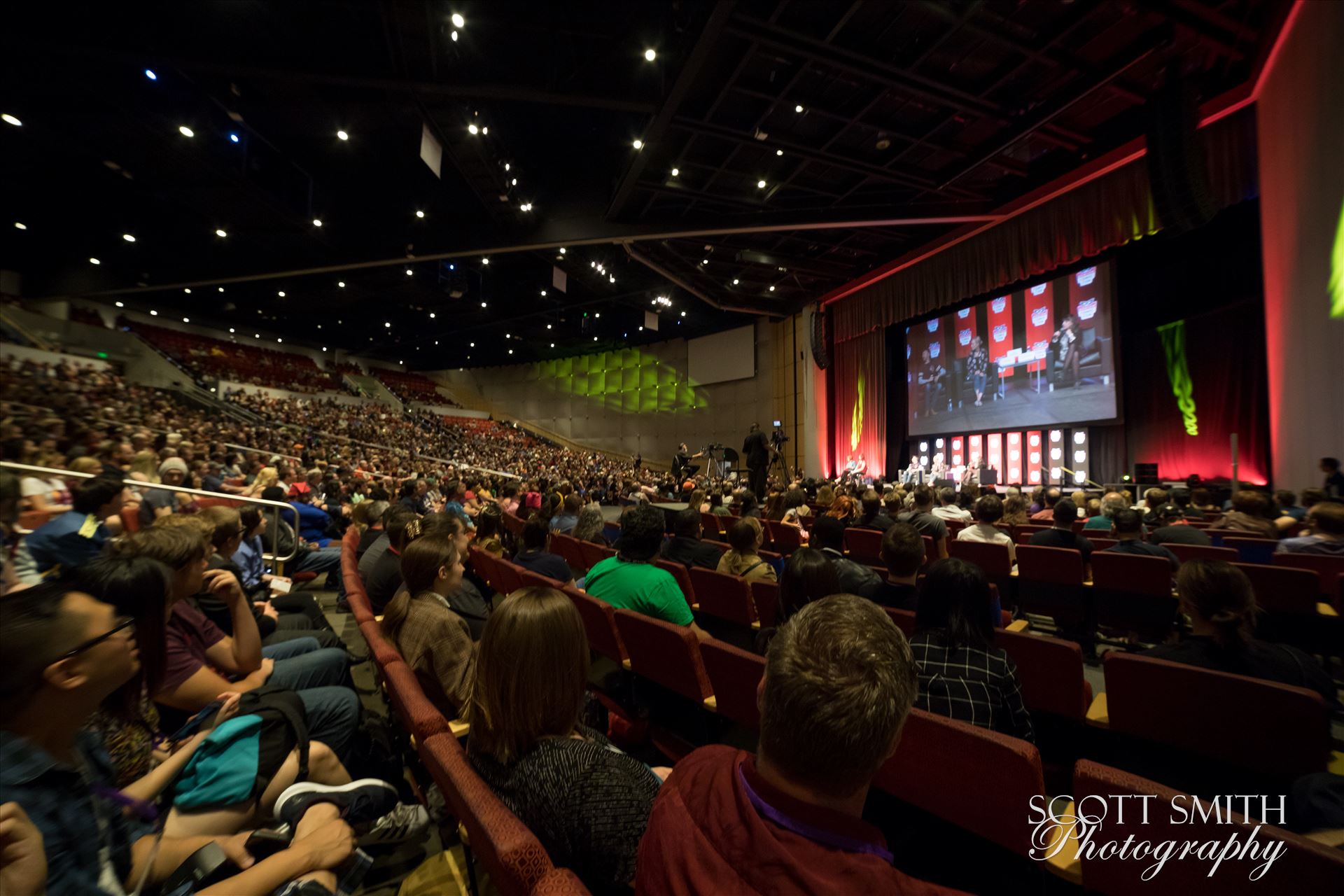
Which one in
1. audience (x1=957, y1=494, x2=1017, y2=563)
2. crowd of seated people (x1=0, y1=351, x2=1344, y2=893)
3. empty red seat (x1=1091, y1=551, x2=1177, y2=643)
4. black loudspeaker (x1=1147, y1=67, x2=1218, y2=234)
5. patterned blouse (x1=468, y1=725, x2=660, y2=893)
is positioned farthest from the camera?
black loudspeaker (x1=1147, y1=67, x2=1218, y2=234)

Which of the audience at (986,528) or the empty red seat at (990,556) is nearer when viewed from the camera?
the empty red seat at (990,556)

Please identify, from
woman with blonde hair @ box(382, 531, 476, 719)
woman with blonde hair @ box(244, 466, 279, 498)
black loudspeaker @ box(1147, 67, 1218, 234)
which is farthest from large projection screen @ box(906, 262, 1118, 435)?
woman with blonde hair @ box(244, 466, 279, 498)

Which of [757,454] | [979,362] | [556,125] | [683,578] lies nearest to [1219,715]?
[683,578]

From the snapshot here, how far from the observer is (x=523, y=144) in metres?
A: 8.95

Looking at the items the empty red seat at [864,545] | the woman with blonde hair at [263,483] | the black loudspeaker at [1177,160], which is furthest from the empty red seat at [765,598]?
the black loudspeaker at [1177,160]

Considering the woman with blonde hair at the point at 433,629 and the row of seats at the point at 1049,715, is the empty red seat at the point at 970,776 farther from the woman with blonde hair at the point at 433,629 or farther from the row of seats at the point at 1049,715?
the woman with blonde hair at the point at 433,629

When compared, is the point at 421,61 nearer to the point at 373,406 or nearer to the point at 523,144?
the point at 523,144

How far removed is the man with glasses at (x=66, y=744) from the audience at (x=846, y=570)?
83.8 inches

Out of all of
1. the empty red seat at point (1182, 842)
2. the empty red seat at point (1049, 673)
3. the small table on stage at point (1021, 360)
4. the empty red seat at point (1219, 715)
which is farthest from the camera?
the small table on stage at point (1021, 360)

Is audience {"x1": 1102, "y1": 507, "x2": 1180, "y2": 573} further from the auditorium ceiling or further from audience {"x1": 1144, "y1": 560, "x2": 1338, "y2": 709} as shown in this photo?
the auditorium ceiling

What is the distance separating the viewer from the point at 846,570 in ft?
8.96

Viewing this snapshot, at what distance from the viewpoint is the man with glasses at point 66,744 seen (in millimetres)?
845

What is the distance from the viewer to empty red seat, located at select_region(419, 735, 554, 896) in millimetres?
713

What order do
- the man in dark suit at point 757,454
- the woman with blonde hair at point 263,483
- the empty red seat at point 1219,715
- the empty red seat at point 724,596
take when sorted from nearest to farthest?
the empty red seat at point 1219,715 → the empty red seat at point 724,596 → the woman with blonde hair at point 263,483 → the man in dark suit at point 757,454
